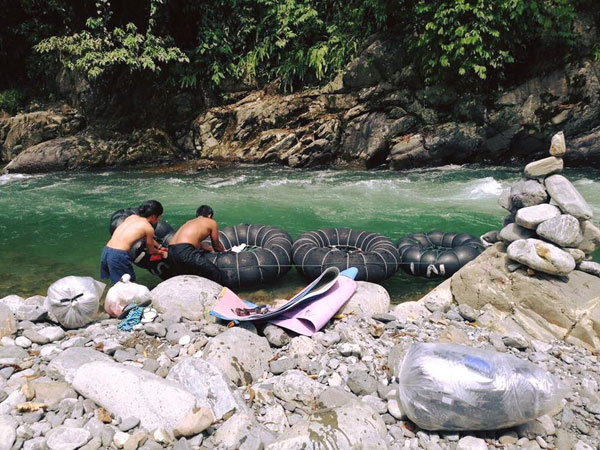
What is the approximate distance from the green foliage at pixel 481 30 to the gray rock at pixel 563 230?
35.4ft

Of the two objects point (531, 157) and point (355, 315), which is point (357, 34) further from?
point (355, 315)

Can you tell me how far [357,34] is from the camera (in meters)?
17.4

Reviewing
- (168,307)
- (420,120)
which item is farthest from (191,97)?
(168,307)

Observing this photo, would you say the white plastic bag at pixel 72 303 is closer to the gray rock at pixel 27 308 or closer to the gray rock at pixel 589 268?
the gray rock at pixel 27 308

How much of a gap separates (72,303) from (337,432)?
3267 millimetres

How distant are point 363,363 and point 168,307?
8.04ft

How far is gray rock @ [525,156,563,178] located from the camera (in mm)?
5141

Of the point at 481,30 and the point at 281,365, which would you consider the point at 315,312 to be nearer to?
the point at 281,365

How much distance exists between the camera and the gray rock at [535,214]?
507 cm

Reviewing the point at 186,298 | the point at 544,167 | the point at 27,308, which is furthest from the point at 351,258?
the point at 27,308

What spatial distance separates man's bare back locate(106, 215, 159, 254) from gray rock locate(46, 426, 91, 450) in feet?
10.9

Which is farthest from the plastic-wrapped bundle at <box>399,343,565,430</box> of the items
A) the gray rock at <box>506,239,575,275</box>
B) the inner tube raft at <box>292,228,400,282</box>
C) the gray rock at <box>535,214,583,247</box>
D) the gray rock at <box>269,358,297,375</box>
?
the inner tube raft at <box>292,228,400,282</box>

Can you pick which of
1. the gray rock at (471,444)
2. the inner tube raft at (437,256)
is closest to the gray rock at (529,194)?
the inner tube raft at (437,256)

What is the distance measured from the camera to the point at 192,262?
21.7 ft
